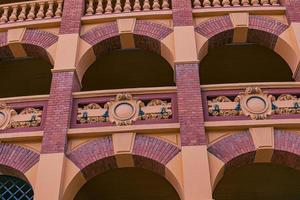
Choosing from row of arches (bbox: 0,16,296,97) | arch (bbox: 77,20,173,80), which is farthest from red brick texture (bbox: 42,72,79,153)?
row of arches (bbox: 0,16,296,97)

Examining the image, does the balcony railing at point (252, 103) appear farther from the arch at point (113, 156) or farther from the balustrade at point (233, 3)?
the balustrade at point (233, 3)

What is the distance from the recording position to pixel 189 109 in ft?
33.3

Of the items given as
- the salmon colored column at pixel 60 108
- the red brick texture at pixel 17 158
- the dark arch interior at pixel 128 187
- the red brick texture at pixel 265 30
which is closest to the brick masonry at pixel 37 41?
the salmon colored column at pixel 60 108

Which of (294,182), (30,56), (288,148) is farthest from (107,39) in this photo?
(294,182)

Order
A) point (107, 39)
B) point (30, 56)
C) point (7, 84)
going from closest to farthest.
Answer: point (107, 39)
point (30, 56)
point (7, 84)

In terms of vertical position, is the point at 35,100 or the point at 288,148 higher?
the point at 35,100

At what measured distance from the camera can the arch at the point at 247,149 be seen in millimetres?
9625

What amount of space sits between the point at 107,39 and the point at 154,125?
286cm

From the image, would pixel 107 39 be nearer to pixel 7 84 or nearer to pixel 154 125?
pixel 154 125

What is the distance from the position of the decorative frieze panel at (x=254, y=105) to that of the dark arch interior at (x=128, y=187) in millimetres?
2775

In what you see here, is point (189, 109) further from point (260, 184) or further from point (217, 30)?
point (260, 184)

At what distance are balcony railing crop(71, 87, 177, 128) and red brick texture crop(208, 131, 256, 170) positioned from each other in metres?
1.15

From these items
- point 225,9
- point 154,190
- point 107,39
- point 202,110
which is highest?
point 225,9

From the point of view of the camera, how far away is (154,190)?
12484mm
